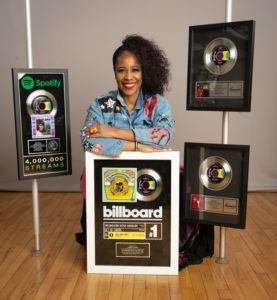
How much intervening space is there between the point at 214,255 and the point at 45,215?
1.61 m

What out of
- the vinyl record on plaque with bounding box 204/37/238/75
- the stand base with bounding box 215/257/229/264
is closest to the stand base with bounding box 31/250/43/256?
the stand base with bounding box 215/257/229/264

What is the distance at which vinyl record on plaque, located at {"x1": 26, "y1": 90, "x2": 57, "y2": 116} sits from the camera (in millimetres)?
2674

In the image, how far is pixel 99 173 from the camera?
2.51 m

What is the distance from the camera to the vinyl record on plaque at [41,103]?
267cm

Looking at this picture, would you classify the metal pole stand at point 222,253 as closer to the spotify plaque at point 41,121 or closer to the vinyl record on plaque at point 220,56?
the vinyl record on plaque at point 220,56

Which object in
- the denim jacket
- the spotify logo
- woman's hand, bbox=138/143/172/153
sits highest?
the spotify logo

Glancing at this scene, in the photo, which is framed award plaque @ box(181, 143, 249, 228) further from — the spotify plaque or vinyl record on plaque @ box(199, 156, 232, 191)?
the spotify plaque

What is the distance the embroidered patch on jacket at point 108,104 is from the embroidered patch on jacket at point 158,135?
1.03 feet

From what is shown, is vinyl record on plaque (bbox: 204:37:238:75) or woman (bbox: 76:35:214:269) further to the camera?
woman (bbox: 76:35:214:269)

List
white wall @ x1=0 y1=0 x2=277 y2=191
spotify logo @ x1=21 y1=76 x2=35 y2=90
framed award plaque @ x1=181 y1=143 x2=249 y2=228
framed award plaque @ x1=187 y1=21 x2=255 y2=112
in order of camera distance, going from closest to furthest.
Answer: framed award plaque @ x1=187 y1=21 x2=255 y2=112, framed award plaque @ x1=181 y1=143 x2=249 y2=228, spotify logo @ x1=21 y1=76 x2=35 y2=90, white wall @ x1=0 y1=0 x2=277 y2=191

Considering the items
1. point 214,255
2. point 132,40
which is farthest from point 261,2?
point 214,255

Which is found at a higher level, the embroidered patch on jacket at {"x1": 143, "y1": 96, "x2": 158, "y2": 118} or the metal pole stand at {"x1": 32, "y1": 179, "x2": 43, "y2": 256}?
the embroidered patch on jacket at {"x1": 143, "y1": 96, "x2": 158, "y2": 118}

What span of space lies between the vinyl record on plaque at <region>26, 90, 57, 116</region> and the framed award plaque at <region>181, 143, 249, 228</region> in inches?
34.4

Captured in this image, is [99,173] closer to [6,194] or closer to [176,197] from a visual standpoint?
[176,197]
